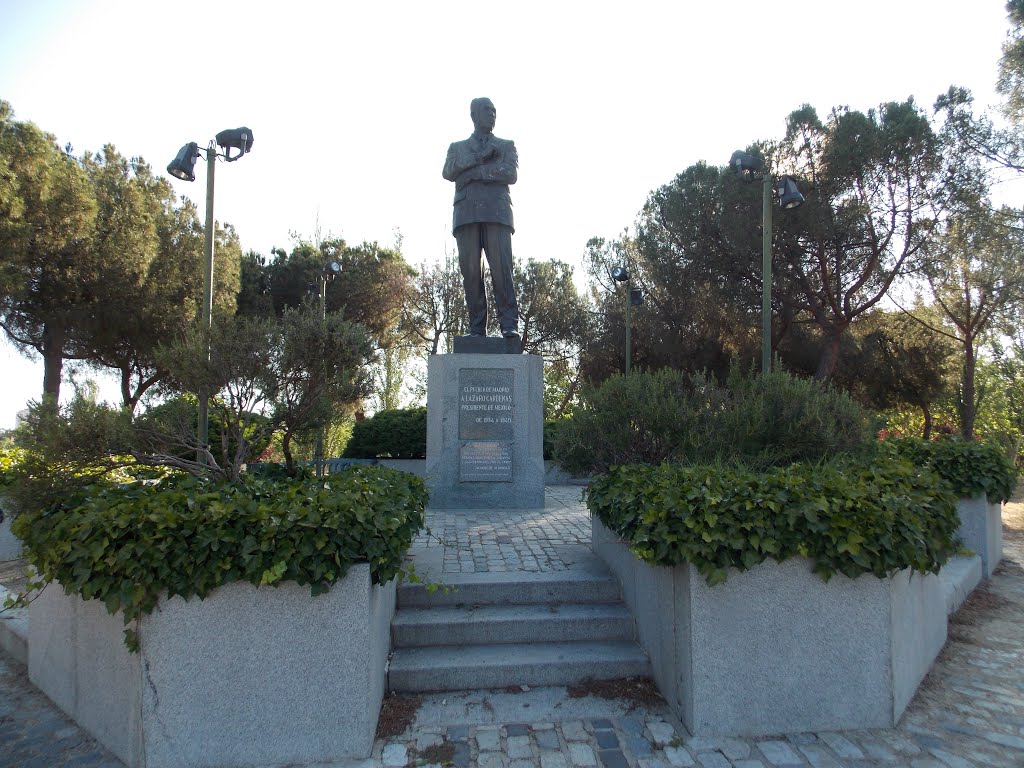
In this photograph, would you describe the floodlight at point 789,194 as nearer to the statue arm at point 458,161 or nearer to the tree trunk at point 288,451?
the statue arm at point 458,161

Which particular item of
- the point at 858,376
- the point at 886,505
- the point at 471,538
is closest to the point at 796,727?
the point at 886,505

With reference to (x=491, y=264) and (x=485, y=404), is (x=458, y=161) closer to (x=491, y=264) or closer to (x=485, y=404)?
(x=491, y=264)

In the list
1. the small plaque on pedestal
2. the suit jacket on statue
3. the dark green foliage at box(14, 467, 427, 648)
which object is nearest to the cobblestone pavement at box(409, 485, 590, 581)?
the dark green foliage at box(14, 467, 427, 648)

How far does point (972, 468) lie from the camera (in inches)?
237

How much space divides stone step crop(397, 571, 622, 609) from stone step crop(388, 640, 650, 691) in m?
0.37

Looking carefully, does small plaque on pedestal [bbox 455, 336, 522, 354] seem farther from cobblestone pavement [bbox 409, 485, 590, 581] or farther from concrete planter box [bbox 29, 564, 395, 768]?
concrete planter box [bbox 29, 564, 395, 768]

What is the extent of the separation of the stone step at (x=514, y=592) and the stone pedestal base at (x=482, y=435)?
11.6 feet

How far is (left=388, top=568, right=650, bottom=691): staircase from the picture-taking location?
3555 mm

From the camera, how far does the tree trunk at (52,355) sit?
52.5 ft

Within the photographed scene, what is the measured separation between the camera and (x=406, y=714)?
130 inches

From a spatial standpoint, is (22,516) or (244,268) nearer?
(22,516)

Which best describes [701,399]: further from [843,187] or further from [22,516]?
[843,187]

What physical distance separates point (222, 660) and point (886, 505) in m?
3.25

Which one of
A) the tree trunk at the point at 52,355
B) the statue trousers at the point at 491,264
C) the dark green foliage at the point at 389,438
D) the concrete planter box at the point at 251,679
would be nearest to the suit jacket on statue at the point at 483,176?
the statue trousers at the point at 491,264
